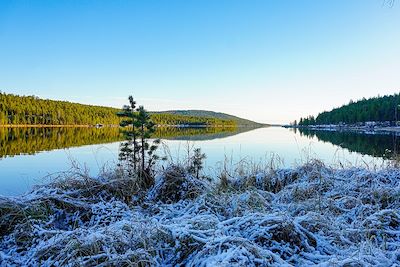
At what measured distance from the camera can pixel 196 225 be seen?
366 cm

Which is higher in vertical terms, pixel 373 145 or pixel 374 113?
pixel 374 113

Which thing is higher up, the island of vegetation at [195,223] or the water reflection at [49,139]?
the island of vegetation at [195,223]

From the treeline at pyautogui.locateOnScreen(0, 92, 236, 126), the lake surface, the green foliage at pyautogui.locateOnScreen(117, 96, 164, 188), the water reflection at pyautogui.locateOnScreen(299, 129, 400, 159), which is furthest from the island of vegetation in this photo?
the treeline at pyautogui.locateOnScreen(0, 92, 236, 126)

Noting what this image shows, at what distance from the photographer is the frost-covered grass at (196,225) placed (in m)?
3.03

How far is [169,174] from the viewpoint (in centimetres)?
612

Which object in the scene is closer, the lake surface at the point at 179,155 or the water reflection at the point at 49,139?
the lake surface at the point at 179,155

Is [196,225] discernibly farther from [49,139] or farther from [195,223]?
[49,139]

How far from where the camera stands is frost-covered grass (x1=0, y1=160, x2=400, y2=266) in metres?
3.03

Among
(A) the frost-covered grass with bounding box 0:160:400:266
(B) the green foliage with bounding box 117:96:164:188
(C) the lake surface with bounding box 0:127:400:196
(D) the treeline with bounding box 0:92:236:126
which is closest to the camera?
(A) the frost-covered grass with bounding box 0:160:400:266

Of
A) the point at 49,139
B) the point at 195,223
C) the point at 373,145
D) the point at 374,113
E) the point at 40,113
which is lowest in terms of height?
the point at 373,145

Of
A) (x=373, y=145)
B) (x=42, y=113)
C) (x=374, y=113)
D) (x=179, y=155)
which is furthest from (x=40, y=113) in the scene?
(x=374, y=113)

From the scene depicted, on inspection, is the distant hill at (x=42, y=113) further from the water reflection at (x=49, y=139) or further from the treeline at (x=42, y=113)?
the water reflection at (x=49, y=139)

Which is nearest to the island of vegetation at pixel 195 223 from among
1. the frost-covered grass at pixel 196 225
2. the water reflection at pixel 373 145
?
the frost-covered grass at pixel 196 225

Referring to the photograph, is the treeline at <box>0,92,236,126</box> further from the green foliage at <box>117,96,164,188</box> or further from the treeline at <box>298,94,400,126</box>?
the treeline at <box>298,94,400,126</box>
